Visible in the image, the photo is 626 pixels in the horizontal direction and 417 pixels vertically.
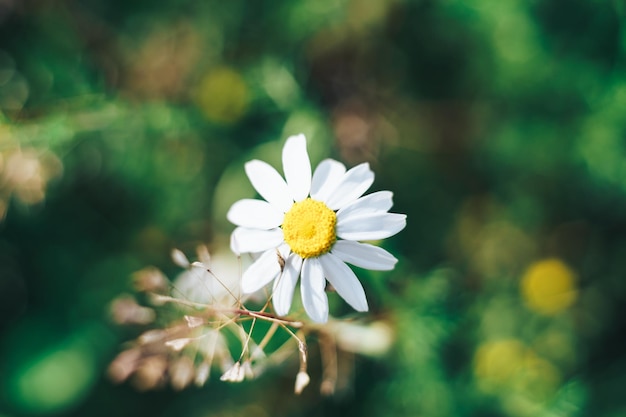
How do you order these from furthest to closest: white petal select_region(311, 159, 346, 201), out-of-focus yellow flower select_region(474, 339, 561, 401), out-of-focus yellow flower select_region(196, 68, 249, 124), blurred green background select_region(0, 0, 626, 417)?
out-of-focus yellow flower select_region(196, 68, 249, 124) < blurred green background select_region(0, 0, 626, 417) < out-of-focus yellow flower select_region(474, 339, 561, 401) < white petal select_region(311, 159, 346, 201)

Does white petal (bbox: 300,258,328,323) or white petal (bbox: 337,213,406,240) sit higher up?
white petal (bbox: 337,213,406,240)

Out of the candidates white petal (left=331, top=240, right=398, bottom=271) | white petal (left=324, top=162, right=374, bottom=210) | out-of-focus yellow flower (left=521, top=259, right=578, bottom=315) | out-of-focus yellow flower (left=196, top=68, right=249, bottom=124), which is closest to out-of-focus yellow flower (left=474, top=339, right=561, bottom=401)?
out-of-focus yellow flower (left=521, top=259, right=578, bottom=315)

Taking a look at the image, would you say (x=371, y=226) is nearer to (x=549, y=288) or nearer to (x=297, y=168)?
(x=297, y=168)

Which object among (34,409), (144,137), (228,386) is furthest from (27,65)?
(228,386)

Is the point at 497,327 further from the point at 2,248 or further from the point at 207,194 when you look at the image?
the point at 2,248

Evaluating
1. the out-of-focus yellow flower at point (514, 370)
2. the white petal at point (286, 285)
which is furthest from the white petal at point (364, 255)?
the out-of-focus yellow flower at point (514, 370)

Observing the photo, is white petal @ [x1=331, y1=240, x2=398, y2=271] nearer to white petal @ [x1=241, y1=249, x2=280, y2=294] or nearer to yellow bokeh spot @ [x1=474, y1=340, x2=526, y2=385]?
white petal @ [x1=241, y1=249, x2=280, y2=294]

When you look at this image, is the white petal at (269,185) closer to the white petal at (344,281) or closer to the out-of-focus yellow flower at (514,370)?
the white petal at (344,281)
